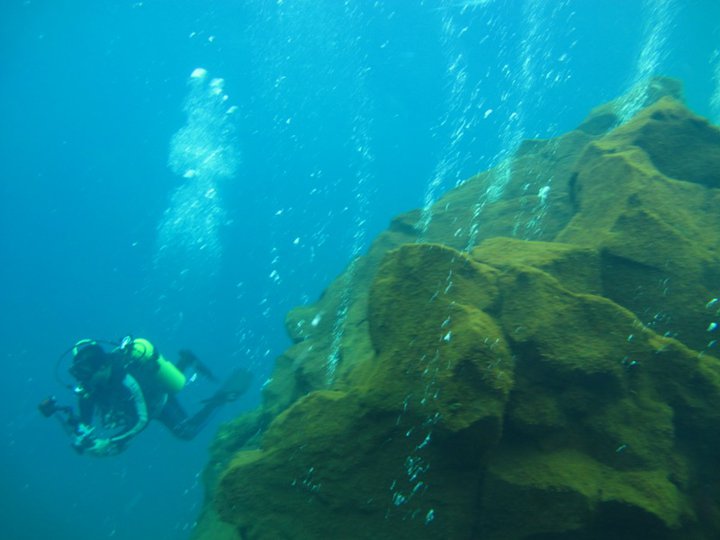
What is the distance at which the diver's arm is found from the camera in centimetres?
732

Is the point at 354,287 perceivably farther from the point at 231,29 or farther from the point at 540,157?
the point at 231,29

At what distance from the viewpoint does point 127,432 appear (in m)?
7.46

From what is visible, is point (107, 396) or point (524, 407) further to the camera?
point (107, 396)

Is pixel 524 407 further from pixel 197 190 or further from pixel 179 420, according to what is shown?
pixel 197 190

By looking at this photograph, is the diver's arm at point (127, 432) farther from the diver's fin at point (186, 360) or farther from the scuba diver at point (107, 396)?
the diver's fin at point (186, 360)

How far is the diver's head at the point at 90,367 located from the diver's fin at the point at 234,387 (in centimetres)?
415

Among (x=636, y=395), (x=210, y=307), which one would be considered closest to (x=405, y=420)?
(x=636, y=395)

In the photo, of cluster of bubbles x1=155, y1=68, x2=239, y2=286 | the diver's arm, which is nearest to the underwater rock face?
the diver's arm

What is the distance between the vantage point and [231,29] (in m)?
62.5

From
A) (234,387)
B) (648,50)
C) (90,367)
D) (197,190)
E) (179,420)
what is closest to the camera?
(90,367)

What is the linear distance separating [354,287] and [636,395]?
16.3 ft

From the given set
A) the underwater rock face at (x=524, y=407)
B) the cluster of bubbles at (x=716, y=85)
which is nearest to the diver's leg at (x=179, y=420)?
the underwater rock face at (x=524, y=407)

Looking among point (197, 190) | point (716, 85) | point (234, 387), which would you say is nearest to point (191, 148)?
point (197, 190)

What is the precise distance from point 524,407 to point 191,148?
7978 centimetres
